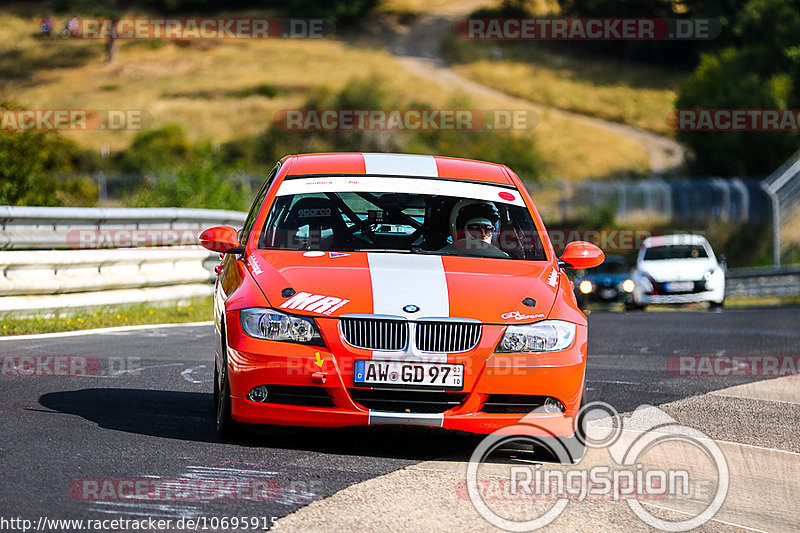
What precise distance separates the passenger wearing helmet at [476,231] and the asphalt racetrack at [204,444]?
115 centimetres

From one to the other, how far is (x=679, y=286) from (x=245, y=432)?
20182 mm

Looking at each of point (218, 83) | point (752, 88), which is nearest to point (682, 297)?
point (752, 88)

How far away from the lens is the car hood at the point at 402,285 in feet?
21.7

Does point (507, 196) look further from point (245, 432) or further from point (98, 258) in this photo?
point (98, 258)

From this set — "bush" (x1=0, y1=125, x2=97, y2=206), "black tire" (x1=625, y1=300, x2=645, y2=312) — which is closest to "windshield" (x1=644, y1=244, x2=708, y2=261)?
"black tire" (x1=625, y1=300, x2=645, y2=312)

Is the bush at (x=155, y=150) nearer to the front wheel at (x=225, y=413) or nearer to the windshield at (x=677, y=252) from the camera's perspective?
the windshield at (x=677, y=252)

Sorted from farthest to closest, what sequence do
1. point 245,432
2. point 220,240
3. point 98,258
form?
point 98,258 → point 220,240 → point 245,432

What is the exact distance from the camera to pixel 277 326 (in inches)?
261

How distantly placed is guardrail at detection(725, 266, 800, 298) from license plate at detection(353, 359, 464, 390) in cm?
2571

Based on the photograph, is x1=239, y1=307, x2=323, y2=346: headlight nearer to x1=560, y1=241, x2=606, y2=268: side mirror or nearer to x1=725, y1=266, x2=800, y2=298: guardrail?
x1=560, y1=241, x2=606, y2=268: side mirror

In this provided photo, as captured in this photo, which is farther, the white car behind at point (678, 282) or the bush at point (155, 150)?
the bush at point (155, 150)

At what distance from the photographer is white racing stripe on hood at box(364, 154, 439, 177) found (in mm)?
8289

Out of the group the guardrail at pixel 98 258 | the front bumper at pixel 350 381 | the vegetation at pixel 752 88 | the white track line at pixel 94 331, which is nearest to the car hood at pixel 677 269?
the guardrail at pixel 98 258

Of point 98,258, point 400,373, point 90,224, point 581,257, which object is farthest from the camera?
point 90,224
